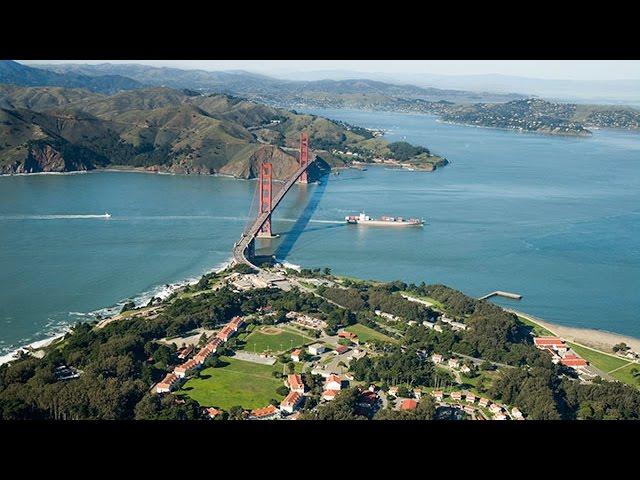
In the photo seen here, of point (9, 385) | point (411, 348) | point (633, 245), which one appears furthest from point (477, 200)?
point (9, 385)

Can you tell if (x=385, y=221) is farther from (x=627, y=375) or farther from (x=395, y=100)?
(x=395, y=100)

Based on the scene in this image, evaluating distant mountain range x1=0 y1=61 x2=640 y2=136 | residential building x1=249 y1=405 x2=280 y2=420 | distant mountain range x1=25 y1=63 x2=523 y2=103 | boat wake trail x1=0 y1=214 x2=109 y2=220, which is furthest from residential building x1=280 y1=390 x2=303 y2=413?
distant mountain range x1=25 y1=63 x2=523 y2=103

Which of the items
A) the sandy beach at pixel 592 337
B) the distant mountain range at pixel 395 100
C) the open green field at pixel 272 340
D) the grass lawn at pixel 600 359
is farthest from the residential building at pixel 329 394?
the distant mountain range at pixel 395 100

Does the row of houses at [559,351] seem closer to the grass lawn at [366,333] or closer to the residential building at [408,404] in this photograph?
the grass lawn at [366,333]

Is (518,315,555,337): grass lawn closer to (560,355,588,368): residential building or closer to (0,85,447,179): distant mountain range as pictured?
(560,355,588,368): residential building
